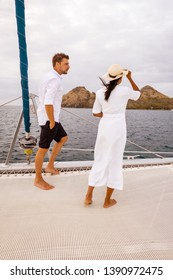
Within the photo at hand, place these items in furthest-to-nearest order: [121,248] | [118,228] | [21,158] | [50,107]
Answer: [21,158], [50,107], [118,228], [121,248]

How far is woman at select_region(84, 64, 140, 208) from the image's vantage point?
2320 mm

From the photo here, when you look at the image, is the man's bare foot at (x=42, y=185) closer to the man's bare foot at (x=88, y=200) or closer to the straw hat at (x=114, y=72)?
the man's bare foot at (x=88, y=200)

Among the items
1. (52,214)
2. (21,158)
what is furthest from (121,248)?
(21,158)

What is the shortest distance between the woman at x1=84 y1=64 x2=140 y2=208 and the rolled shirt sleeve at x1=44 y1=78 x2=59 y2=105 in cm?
52

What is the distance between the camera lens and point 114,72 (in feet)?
7.49

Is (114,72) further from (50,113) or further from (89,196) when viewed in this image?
(89,196)

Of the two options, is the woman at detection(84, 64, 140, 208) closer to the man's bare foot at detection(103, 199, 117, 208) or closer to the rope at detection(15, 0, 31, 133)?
the man's bare foot at detection(103, 199, 117, 208)

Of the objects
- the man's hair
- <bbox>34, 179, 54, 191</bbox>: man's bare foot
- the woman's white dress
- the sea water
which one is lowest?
the sea water

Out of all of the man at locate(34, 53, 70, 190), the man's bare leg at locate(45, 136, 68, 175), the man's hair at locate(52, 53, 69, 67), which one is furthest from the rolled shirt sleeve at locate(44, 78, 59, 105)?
the man's bare leg at locate(45, 136, 68, 175)

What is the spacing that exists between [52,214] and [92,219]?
0.39 m

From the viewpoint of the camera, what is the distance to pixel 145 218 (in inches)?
89.7

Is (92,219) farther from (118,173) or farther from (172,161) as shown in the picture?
(172,161)

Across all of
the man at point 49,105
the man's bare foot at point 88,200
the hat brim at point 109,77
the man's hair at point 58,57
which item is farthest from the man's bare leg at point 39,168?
the hat brim at point 109,77

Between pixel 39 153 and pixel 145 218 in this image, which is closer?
pixel 145 218
